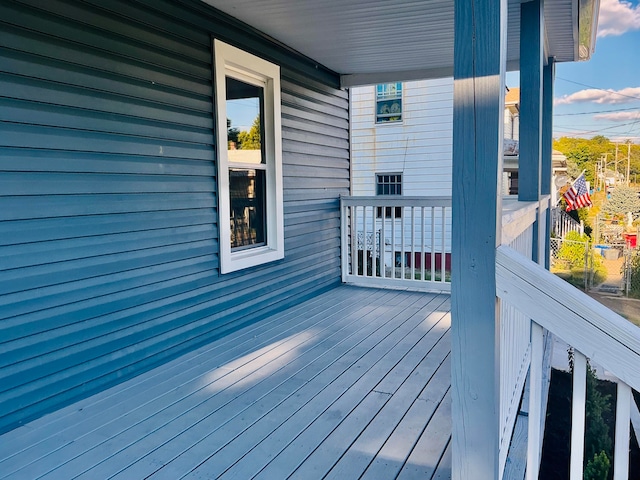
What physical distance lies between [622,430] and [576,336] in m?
0.23

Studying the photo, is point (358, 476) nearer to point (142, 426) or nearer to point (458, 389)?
point (458, 389)

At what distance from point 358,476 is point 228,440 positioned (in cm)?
62

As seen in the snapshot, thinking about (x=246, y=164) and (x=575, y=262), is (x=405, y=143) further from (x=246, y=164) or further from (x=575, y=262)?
(x=246, y=164)

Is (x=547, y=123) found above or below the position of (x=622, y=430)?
above

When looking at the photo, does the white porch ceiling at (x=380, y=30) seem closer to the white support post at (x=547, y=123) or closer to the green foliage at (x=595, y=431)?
the white support post at (x=547, y=123)

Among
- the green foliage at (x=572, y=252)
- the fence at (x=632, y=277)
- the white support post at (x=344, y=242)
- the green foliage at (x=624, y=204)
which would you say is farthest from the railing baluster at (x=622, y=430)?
the green foliage at (x=624, y=204)

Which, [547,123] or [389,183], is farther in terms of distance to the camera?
[389,183]

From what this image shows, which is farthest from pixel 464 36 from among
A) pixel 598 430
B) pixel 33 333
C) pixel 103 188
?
pixel 598 430

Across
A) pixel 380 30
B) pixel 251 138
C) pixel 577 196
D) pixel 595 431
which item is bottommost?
pixel 595 431

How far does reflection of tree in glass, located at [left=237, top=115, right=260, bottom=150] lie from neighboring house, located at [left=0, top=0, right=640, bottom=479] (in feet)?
0.08

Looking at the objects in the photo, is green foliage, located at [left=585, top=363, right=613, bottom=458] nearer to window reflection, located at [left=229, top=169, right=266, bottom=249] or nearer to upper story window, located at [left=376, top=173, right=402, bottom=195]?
window reflection, located at [left=229, top=169, right=266, bottom=249]

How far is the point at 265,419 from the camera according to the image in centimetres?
237

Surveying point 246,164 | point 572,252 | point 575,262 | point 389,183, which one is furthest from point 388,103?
point 246,164

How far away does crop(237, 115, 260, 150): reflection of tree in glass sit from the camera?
3941mm
